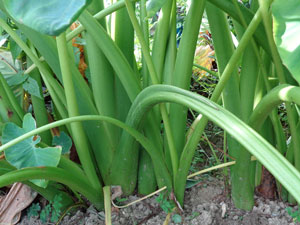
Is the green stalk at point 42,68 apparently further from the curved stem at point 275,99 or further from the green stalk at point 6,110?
the curved stem at point 275,99

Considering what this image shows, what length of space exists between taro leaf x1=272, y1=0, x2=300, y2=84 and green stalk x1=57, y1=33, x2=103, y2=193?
387mm

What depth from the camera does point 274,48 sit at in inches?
26.7

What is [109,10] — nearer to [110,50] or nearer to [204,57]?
[110,50]

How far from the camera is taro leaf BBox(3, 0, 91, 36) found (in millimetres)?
393

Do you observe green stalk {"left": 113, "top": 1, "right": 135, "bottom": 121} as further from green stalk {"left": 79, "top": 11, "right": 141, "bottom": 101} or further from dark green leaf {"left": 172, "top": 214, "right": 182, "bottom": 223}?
dark green leaf {"left": 172, "top": 214, "right": 182, "bottom": 223}

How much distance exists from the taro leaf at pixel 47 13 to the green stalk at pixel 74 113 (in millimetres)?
221

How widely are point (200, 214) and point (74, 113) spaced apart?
399mm

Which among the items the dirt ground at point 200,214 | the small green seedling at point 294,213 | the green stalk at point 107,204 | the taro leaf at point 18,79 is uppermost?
the taro leaf at point 18,79

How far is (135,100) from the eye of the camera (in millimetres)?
756

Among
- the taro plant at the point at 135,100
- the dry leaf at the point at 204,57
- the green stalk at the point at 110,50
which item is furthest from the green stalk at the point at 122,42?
the dry leaf at the point at 204,57

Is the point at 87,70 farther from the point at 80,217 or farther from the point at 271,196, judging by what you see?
the point at 271,196

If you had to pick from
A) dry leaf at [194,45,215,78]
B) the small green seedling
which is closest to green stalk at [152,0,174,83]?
the small green seedling

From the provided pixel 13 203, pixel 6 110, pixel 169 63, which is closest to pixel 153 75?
pixel 169 63

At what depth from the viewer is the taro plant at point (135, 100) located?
678 millimetres
